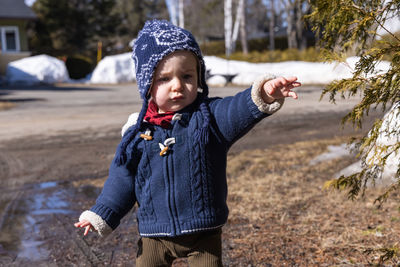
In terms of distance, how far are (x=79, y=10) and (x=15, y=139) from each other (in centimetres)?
3535

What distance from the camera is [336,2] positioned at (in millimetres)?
2279

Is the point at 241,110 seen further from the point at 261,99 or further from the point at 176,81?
the point at 176,81

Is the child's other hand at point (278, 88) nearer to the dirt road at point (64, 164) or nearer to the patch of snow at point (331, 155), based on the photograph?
the dirt road at point (64, 164)

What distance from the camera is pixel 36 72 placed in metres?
26.5

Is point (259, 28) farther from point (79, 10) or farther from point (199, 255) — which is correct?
point (199, 255)

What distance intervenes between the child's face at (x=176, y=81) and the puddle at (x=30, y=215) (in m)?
1.83

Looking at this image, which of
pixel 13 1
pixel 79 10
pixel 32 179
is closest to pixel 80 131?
pixel 32 179

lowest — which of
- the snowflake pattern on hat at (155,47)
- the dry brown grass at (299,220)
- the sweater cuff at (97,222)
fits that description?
the dry brown grass at (299,220)

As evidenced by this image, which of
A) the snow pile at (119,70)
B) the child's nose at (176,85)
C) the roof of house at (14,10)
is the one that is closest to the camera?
the child's nose at (176,85)

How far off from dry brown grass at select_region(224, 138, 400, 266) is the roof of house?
33939 mm

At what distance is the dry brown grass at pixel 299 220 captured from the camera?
3.13m

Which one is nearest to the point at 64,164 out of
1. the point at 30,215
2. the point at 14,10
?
the point at 30,215

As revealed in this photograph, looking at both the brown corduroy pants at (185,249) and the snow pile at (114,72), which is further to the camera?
the snow pile at (114,72)

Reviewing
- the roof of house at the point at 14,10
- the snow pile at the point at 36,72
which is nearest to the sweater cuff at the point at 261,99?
the snow pile at the point at 36,72
